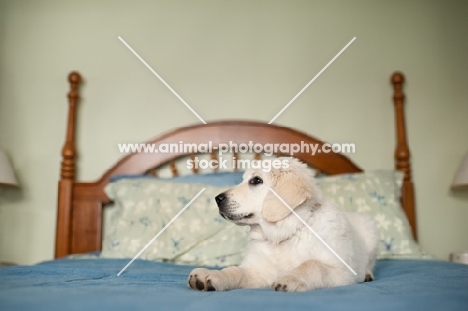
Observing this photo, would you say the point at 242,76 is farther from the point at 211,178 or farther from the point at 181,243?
the point at 181,243

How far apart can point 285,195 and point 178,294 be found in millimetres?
538

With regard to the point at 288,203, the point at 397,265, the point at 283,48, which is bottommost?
the point at 397,265

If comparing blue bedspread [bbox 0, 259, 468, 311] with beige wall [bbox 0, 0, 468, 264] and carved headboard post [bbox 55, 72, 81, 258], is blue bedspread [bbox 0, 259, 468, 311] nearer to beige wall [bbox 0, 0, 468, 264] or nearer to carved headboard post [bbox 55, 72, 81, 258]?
carved headboard post [bbox 55, 72, 81, 258]

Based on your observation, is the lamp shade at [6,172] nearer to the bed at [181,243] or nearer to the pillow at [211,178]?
the bed at [181,243]

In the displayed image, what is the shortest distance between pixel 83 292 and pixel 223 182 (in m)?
1.42

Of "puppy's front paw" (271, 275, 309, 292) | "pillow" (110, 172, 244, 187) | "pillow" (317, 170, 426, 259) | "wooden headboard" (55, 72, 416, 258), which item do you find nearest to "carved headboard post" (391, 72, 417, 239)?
"wooden headboard" (55, 72, 416, 258)

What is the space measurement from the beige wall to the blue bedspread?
138 centimetres

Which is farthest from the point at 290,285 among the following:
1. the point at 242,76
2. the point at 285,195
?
the point at 242,76

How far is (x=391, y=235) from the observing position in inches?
89.4

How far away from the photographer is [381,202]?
240cm

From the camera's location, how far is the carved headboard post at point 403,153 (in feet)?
8.88

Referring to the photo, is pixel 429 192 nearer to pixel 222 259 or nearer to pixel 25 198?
pixel 222 259

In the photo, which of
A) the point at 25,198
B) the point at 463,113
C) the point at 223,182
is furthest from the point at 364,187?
the point at 25,198

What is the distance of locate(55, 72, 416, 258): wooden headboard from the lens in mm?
2613
